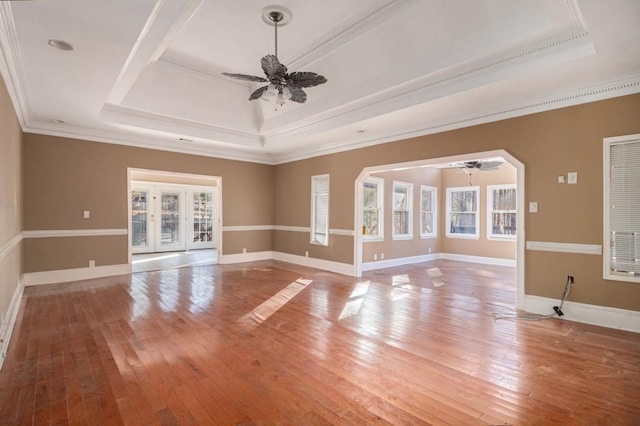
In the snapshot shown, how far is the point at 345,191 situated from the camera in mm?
7016

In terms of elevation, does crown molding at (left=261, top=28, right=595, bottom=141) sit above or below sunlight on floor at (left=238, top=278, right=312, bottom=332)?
above

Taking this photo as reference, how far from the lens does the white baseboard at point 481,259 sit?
8.37 m

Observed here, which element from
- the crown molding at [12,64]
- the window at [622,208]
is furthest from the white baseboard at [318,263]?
the crown molding at [12,64]

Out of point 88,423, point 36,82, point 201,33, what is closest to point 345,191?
point 201,33

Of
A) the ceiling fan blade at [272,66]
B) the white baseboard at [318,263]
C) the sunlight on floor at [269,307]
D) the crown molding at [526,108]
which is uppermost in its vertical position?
the ceiling fan blade at [272,66]

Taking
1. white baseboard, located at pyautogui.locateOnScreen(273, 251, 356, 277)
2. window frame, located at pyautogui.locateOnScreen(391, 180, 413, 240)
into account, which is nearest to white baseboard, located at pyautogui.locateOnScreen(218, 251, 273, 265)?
white baseboard, located at pyautogui.locateOnScreen(273, 251, 356, 277)

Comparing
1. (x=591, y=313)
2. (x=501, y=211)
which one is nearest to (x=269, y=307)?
(x=591, y=313)

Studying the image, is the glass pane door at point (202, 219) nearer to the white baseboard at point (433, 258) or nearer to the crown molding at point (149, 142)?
the crown molding at point (149, 142)

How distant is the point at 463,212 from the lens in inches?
371

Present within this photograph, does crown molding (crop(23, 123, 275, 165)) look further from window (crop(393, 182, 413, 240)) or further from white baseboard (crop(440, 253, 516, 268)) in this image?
white baseboard (crop(440, 253, 516, 268))

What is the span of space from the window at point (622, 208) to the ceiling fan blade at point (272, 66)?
389 cm

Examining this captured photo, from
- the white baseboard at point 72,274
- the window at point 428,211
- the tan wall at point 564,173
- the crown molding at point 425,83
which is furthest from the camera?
the window at point 428,211

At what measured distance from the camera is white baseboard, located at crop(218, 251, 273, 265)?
8003 mm

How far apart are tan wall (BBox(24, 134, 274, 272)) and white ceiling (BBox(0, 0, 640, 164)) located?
37 cm
